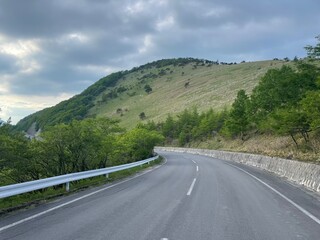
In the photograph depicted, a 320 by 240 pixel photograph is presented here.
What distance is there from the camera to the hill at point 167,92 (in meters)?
102

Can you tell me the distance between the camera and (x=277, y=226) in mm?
7633

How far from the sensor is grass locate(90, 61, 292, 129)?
99500 millimetres

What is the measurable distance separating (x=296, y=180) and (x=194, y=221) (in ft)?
36.6

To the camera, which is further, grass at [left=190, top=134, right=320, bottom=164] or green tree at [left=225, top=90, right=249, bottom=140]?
green tree at [left=225, top=90, right=249, bottom=140]

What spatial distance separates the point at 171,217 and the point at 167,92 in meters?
122

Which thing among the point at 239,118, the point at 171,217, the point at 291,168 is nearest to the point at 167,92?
the point at 239,118

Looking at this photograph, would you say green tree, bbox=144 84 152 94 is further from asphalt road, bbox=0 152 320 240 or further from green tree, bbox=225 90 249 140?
asphalt road, bbox=0 152 320 240

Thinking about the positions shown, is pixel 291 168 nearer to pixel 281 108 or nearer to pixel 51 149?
pixel 51 149

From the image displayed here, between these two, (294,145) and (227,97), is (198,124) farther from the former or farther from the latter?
(294,145)

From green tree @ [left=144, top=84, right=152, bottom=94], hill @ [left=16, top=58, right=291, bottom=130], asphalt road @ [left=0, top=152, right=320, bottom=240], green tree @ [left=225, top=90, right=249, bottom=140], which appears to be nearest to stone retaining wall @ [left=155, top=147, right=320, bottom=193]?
asphalt road @ [left=0, top=152, right=320, bottom=240]

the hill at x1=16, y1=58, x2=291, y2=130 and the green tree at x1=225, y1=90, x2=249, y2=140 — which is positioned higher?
the hill at x1=16, y1=58, x2=291, y2=130

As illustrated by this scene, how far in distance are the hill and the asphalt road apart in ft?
234

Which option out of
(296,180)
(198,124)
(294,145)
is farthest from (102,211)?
(198,124)

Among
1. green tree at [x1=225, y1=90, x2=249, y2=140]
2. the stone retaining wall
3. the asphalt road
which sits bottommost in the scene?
the asphalt road
